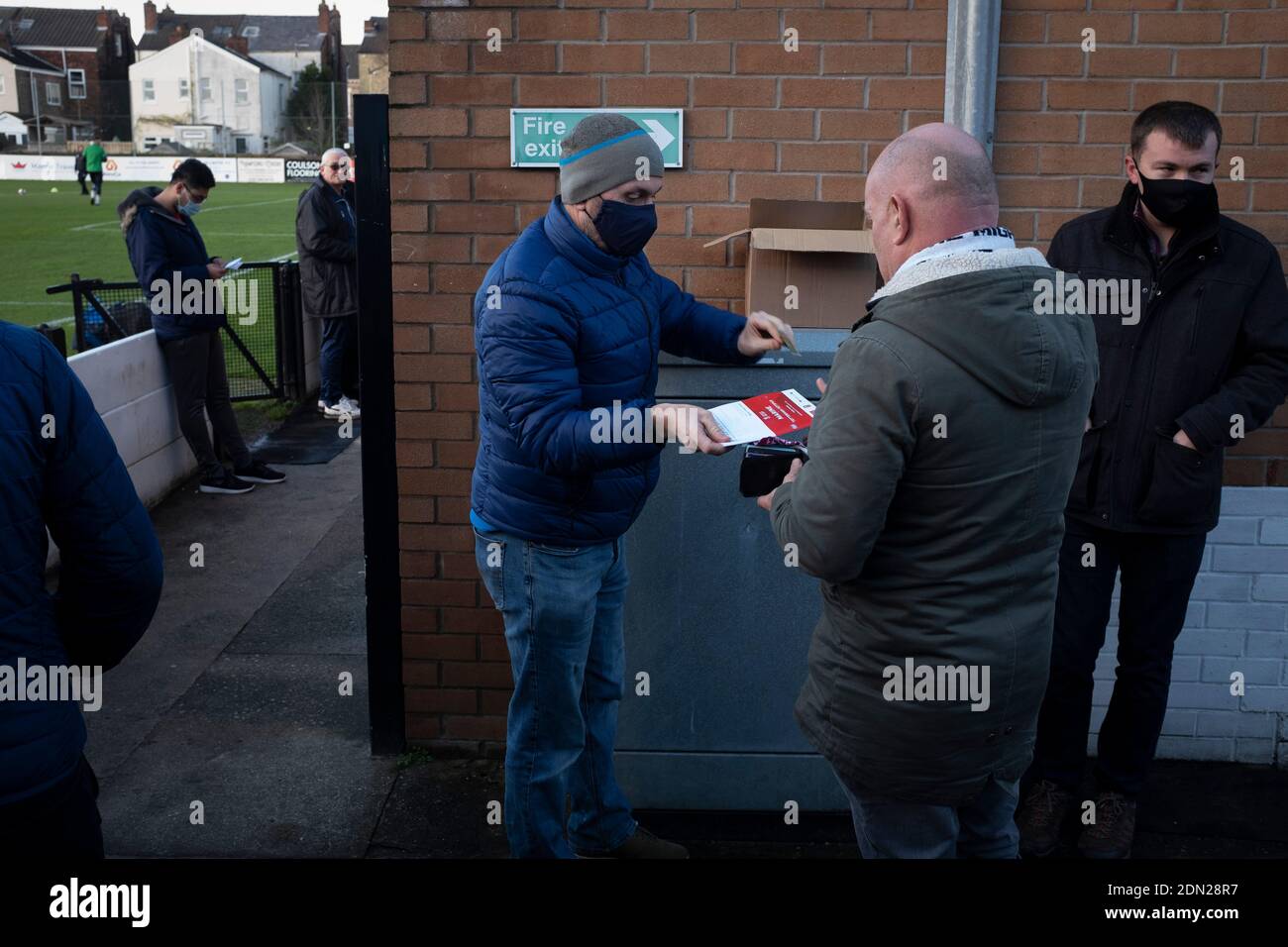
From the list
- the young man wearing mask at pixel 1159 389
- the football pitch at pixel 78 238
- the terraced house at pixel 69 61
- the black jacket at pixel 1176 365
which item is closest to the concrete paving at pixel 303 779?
the young man wearing mask at pixel 1159 389

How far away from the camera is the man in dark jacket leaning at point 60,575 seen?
2092 millimetres

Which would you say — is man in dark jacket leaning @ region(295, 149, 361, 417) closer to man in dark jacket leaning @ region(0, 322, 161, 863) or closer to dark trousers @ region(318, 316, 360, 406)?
dark trousers @ region(318, 316, 360, 406)

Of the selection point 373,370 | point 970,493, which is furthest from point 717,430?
point 373,370

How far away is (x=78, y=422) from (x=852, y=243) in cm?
232

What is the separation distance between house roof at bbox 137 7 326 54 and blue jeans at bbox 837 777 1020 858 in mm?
112568

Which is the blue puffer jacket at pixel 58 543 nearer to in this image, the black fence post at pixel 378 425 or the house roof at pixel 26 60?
the black fence post at pixel 378 425

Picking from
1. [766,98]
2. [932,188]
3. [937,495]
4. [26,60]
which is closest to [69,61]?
[26,60]

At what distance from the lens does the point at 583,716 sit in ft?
11.6

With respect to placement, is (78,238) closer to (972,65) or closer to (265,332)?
(265,332)

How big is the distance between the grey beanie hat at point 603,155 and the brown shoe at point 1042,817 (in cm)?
239

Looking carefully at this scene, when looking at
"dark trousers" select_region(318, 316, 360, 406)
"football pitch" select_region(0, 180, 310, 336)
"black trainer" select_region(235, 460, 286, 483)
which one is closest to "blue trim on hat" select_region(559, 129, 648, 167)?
"black trainer" select_region(235, 460, 286, 483)

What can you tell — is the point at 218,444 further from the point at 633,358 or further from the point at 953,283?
the point at 953,283

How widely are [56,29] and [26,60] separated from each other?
38.4ft

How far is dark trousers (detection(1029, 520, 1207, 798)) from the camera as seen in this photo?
3.75m
